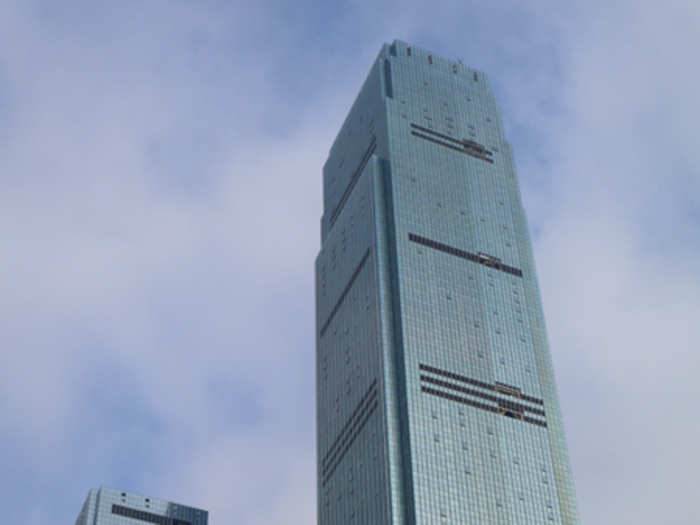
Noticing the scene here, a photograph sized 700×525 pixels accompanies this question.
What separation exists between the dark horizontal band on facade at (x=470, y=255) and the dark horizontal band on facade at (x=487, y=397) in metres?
25.0

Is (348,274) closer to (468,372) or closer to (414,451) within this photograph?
(468,372)

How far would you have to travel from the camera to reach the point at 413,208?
184 metres

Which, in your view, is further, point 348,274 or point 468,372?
point 348,274

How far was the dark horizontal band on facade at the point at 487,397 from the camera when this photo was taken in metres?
164


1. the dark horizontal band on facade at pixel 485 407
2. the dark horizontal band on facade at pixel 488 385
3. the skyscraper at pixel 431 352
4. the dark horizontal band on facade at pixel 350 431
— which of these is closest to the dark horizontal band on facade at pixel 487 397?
the skyscraper at pixel 431 352

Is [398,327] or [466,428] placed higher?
[398,327]

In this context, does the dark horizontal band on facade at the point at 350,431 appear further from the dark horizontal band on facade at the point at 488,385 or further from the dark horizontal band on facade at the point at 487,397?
the dark horizontal band on facade at the point at 488,385

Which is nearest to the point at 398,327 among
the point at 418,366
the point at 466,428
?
the point at 418,366

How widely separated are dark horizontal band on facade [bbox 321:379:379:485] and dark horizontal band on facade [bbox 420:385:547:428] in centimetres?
787

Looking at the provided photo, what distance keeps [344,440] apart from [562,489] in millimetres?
31818

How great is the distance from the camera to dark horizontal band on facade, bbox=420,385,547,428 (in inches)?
6388

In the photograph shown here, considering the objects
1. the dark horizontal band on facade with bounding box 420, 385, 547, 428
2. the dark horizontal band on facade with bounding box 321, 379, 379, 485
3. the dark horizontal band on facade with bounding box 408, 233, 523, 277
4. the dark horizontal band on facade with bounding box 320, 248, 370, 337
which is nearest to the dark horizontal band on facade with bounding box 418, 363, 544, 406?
the dark horizontal band on facade with bounding box 420, 385, 547, 428

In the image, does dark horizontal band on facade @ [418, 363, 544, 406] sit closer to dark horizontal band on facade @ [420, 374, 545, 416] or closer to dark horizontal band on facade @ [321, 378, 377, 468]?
dark horizontal band on facade @ [420, 374, 545, 416]

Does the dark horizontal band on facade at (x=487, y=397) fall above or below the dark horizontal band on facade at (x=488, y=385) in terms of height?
below
